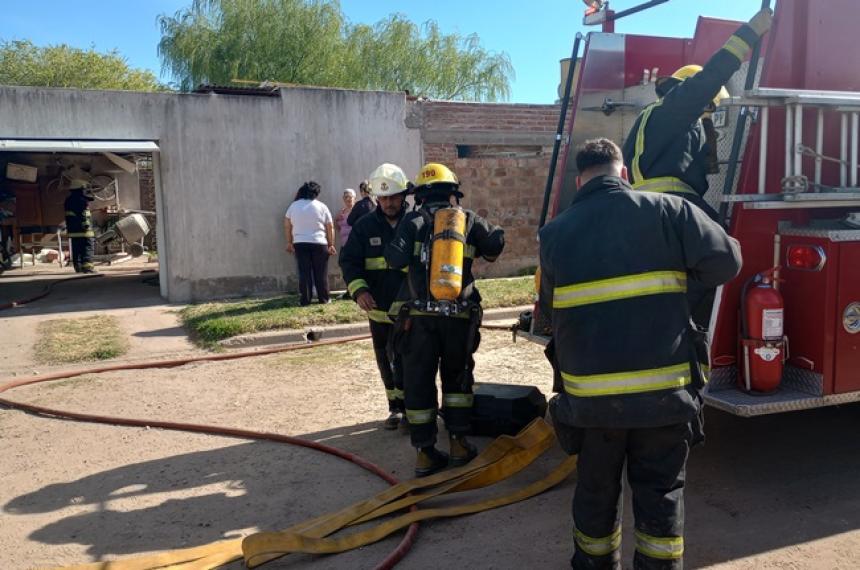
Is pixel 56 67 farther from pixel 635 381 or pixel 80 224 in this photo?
pixel 635 381

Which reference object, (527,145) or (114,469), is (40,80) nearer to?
(527,145)

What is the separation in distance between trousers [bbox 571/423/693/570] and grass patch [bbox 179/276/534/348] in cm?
652

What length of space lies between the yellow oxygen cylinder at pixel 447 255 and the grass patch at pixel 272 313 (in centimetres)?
513

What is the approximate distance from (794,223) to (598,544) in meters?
2.14

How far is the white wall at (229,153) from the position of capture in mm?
11055

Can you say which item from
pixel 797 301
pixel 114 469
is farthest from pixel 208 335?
pixel 797 301

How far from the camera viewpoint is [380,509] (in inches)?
161

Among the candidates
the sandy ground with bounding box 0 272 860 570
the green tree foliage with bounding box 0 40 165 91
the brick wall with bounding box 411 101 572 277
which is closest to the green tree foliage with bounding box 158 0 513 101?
the green tree foliage with bounding box 0 40 165 91

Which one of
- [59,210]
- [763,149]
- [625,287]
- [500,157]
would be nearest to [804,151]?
[763,149]

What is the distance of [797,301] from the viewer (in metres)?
4.01

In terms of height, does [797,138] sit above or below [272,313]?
above

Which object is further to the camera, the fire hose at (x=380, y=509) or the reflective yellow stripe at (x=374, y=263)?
the reflective yellow stripe at (x=374, y=263)

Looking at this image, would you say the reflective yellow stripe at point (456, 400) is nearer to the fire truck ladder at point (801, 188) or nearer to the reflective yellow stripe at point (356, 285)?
the reflective yellow stripe at point (356, 285)

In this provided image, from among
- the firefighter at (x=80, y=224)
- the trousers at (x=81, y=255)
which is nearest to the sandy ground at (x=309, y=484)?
the firefighter at (x=80, y=224)
